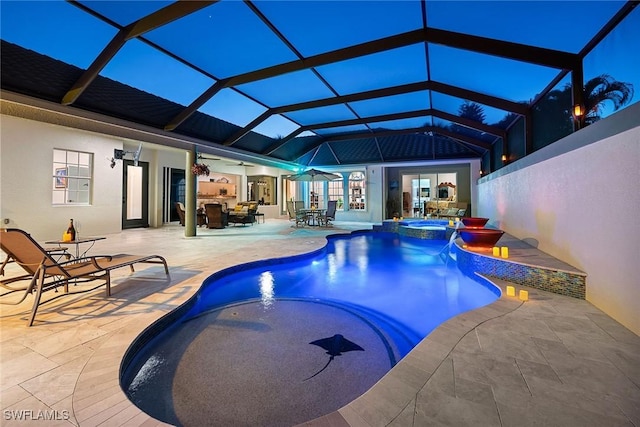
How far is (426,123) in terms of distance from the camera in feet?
32.2

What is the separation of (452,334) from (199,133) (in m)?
8.00

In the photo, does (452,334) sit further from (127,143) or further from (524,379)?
(127,143)

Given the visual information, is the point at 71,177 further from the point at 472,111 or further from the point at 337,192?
the point at 472,111

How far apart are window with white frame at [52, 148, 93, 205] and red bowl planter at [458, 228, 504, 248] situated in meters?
9.97

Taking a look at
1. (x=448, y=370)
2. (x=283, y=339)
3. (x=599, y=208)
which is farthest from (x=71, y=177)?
(x=599, y=208)

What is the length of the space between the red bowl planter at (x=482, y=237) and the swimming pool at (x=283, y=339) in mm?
611

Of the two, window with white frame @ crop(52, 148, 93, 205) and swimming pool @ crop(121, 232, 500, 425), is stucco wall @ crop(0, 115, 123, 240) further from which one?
swimming pool @ crop(121, 232, 500, 425)

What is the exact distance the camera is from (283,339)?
8.64 ft

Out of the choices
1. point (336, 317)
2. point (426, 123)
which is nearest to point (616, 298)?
point (336, 317)

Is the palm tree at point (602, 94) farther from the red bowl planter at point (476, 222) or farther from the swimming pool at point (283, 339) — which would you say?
the swimming pool at point (283, 339)

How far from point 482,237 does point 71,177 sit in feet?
34.1

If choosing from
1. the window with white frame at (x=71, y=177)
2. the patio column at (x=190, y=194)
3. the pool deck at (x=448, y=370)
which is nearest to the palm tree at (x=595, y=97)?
the pool deck at (x=448, y=370)

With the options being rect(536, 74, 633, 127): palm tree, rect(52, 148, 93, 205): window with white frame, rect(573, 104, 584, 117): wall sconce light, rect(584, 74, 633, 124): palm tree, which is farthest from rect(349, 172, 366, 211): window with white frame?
rect(52, 148, 93, 205): window with white frame

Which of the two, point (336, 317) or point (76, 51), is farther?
point (76, 51)
